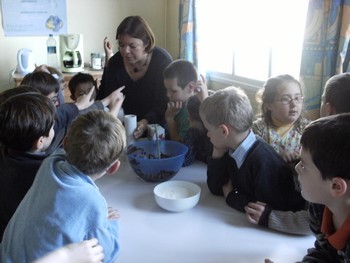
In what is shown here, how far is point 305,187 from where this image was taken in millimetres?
962

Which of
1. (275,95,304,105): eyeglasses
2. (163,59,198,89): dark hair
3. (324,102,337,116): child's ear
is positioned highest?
(163,59,198,89): dark hair

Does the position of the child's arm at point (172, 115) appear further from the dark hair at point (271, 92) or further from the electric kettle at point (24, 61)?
the electric kettle at point (24, 61)

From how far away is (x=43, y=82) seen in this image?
2113 mm

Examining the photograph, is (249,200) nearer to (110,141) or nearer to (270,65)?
(110,141)

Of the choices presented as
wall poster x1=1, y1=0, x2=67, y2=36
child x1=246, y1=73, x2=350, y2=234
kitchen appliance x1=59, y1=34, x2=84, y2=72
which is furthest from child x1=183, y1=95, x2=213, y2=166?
wall poster x1=1, y1=0, x2=67, y2=36

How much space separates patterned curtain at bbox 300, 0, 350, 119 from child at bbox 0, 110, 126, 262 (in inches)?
63.2

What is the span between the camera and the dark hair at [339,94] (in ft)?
4.29

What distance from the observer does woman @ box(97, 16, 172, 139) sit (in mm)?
2111

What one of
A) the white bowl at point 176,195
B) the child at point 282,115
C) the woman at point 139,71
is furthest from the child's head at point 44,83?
the child at point 282,115

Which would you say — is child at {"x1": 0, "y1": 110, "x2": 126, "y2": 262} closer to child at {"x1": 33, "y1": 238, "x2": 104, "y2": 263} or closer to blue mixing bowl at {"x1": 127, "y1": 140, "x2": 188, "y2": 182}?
child at {"x1": 33, "y1": 238, "x2": 104, "y2": 263}

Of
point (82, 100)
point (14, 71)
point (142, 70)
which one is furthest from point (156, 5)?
point (82, 100)

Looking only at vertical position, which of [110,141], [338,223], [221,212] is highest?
[110,141]

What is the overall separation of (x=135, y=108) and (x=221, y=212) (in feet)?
3.65

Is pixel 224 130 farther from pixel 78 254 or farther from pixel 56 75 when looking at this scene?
pixel 56 75
